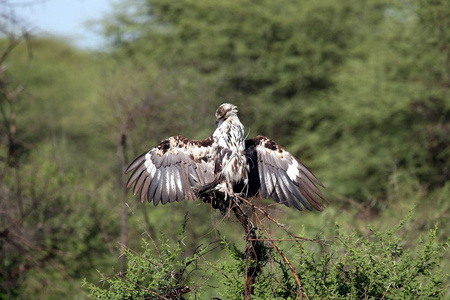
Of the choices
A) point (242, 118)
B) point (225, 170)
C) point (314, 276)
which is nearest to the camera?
point (314, 276)

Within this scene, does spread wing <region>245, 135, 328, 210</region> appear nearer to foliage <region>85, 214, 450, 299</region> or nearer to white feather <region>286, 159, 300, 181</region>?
white feather <region>286, 159, 300, 181</region>

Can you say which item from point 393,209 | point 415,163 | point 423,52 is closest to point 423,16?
point 423,52

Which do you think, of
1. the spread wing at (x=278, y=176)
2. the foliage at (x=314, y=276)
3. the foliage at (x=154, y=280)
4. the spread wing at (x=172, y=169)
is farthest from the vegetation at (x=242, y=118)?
the foliage at (x=154, y=280)

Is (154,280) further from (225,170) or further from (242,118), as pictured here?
(242,118)

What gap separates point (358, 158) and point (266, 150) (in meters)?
8.56

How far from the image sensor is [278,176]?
4980mm

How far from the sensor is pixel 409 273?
397 cm

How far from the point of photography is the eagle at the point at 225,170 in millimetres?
4789

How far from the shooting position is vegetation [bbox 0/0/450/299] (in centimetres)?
895

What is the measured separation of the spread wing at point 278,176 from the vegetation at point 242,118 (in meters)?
1.19

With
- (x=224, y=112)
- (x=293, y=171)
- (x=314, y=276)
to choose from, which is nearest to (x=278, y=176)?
(x=293, y=171)

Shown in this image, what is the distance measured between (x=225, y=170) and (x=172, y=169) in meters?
0.46

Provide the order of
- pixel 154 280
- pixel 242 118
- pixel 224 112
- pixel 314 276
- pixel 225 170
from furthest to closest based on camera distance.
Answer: pixel 242 118 < pixel 224 112 < pixel 225 170 < pixel 314 276 < pixel 154 280

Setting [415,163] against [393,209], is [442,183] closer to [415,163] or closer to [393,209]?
[415,163]
